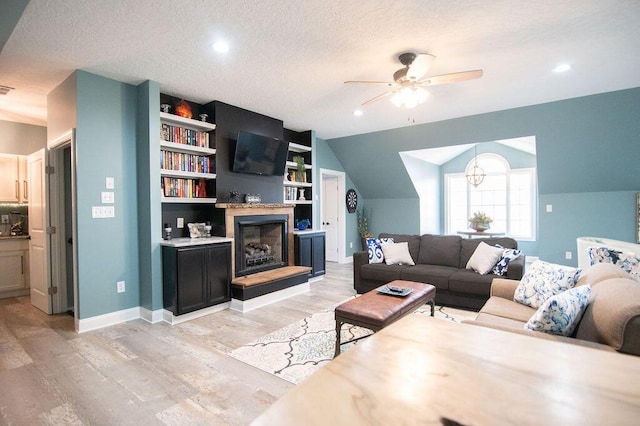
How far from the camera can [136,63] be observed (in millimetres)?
3176

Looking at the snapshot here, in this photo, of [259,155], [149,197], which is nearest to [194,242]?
[149,197]

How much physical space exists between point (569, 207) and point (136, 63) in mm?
6710

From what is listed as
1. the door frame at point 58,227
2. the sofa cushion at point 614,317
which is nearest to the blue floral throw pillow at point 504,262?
the sofa cushion at point 614,317

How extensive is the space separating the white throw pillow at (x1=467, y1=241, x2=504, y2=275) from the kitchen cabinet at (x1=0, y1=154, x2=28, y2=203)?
6.54 meters

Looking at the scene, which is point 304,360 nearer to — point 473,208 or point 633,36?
point 633,36

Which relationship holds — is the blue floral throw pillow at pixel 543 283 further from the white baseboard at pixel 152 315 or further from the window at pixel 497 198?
the window at pixel 497 198

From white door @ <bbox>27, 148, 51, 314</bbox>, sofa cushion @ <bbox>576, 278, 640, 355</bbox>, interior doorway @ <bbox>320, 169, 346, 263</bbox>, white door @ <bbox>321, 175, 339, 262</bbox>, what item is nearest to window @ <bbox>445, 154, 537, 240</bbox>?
interior doorway @ <bbox>320, 169, 346, 263</bbox>

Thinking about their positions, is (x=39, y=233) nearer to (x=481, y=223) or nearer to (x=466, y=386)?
(x=466, y=386)

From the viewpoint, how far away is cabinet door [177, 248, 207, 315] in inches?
140

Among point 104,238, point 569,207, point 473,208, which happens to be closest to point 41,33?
point 104,238

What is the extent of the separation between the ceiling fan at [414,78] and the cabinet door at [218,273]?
2491 millimetres

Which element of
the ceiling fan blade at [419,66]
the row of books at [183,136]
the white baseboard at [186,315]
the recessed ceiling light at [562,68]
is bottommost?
the white baseboard at [186,315]

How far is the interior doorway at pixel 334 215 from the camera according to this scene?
745cm

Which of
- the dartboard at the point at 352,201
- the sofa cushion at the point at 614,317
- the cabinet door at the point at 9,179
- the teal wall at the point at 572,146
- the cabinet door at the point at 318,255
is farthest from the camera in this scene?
the dartboard at the point at 352,201
